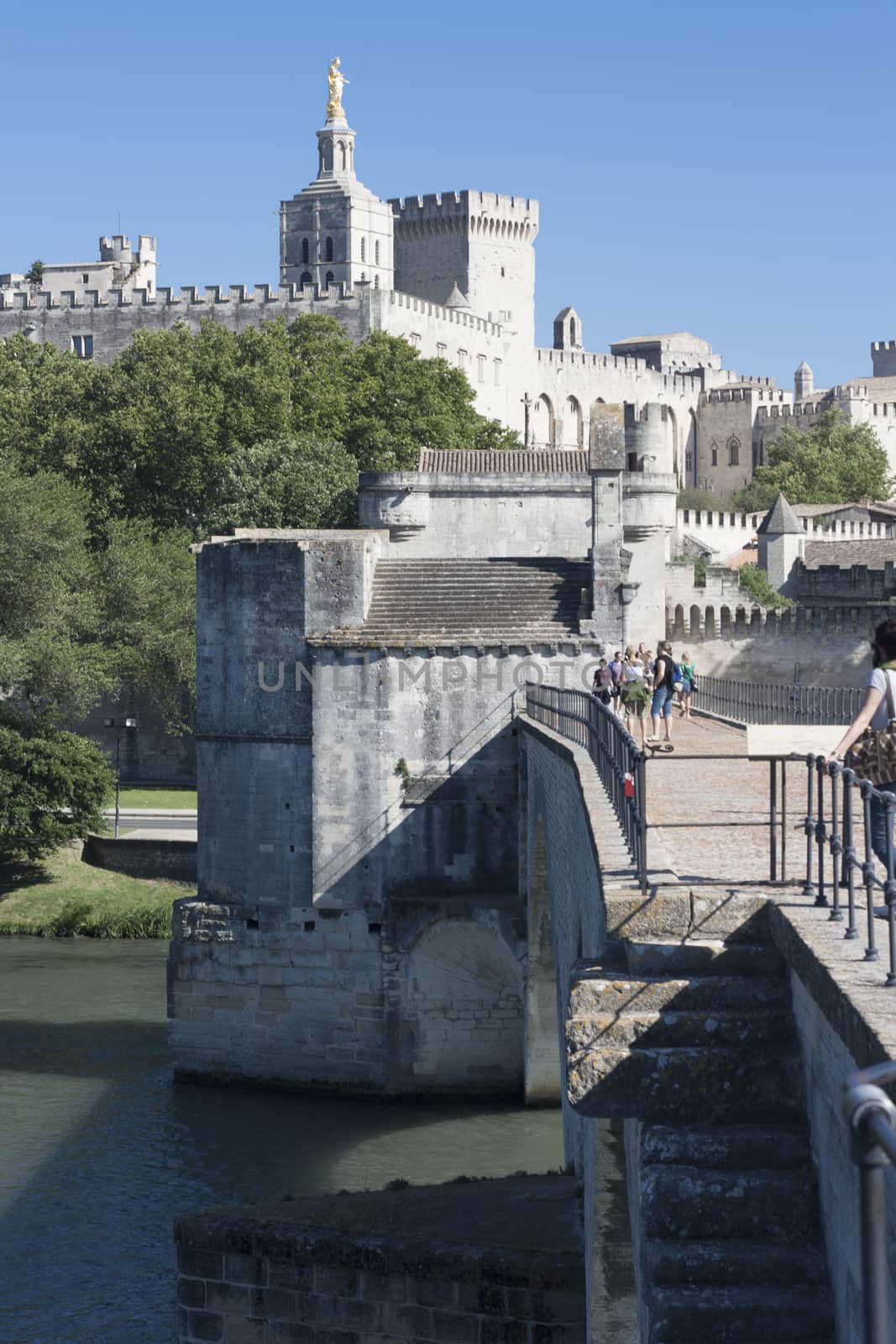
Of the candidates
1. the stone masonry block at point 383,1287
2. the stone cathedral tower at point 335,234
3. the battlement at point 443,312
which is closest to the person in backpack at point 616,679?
the stone masonry block at point 383,1287

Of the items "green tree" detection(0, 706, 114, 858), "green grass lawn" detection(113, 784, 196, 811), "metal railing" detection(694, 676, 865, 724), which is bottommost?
"green grass lawn" detection(113, 784, 196, 811)

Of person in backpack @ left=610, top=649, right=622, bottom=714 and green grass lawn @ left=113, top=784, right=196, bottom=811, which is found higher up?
person in backpack @ left=610, top=649, right=622, bottom=714

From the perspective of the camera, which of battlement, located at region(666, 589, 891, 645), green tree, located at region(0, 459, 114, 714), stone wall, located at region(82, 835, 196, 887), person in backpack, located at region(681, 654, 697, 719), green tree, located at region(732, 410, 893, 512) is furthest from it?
green tree, located at region(732, 410, 893, 512)

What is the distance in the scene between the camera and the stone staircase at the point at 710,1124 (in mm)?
6723

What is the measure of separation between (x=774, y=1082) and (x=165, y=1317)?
41.4 ft

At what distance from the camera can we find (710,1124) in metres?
7.34

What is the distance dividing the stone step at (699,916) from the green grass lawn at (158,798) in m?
39.6

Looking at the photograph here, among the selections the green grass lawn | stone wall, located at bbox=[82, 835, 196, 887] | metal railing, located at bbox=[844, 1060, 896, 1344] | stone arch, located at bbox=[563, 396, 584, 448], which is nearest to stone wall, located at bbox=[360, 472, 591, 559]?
stone wall, located at bbox=[82, 835, 196, 887]

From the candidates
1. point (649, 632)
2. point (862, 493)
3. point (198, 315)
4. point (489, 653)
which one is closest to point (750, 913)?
point (489, 653)

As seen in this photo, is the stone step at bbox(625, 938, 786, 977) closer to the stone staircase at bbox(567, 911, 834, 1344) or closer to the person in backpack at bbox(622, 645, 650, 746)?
the stone staircase at bbox(567, 911, 834, 1344)

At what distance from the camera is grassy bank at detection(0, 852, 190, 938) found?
38.7 metres

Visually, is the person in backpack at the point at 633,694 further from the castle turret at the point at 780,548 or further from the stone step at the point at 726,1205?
the castle turret at the point at 780,548

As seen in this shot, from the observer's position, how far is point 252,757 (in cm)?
2853

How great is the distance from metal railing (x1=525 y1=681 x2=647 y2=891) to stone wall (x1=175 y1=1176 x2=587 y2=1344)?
384 cm
